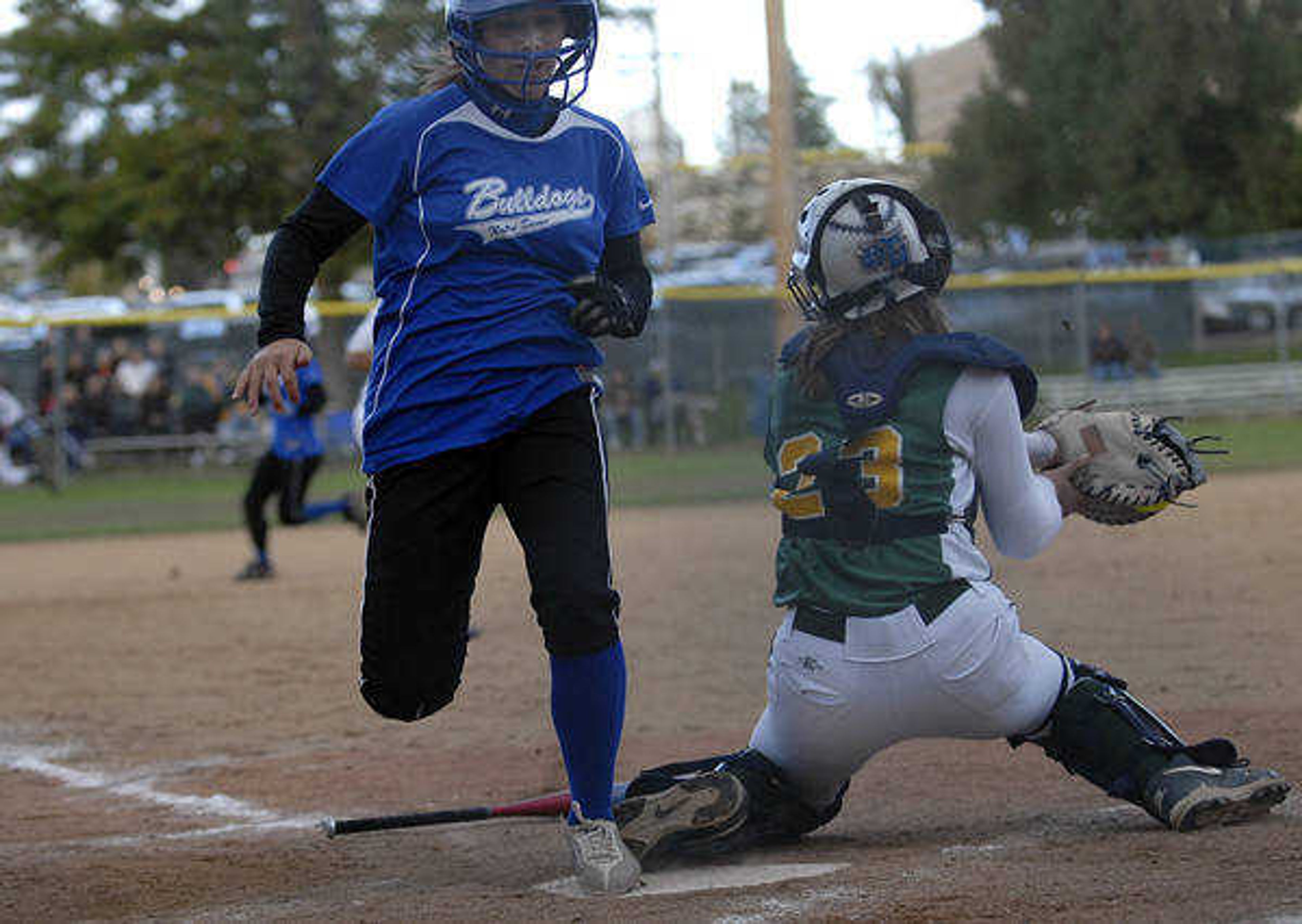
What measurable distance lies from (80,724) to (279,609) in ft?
9.77

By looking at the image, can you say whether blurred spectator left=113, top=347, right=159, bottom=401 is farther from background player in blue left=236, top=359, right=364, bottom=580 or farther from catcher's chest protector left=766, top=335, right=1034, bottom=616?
catcher's chest protector left=766, top=335, right=1034, bottom=616

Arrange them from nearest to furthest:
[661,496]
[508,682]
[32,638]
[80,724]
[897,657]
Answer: [897,657], [80,724], [508,682], [32,638], [661,496]

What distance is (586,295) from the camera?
12.5 feet

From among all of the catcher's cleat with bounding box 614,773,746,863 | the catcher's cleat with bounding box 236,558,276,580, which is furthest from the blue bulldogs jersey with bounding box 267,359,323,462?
the catcher's cleat with bounding box 614,773,746,863

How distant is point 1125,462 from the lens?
3.81 metres

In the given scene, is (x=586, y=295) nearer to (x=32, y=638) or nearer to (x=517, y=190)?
(x=517, y=190)

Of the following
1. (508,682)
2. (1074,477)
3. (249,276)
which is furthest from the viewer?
(249,276)

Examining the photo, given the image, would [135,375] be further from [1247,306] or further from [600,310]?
[600,310]

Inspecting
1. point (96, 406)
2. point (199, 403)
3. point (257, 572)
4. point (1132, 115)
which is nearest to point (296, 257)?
point (257, 572)

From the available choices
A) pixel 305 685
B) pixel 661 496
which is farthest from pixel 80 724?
pixel 661 496

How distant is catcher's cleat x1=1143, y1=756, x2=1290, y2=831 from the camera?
12.2ft

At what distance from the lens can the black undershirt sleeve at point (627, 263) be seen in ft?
13.1

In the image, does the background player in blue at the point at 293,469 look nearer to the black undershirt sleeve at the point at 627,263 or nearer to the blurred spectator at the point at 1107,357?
the black undershirt sleeve at the point at 627,263

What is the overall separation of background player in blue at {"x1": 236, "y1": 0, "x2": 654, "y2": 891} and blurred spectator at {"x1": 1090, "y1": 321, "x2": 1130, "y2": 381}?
16712mm
